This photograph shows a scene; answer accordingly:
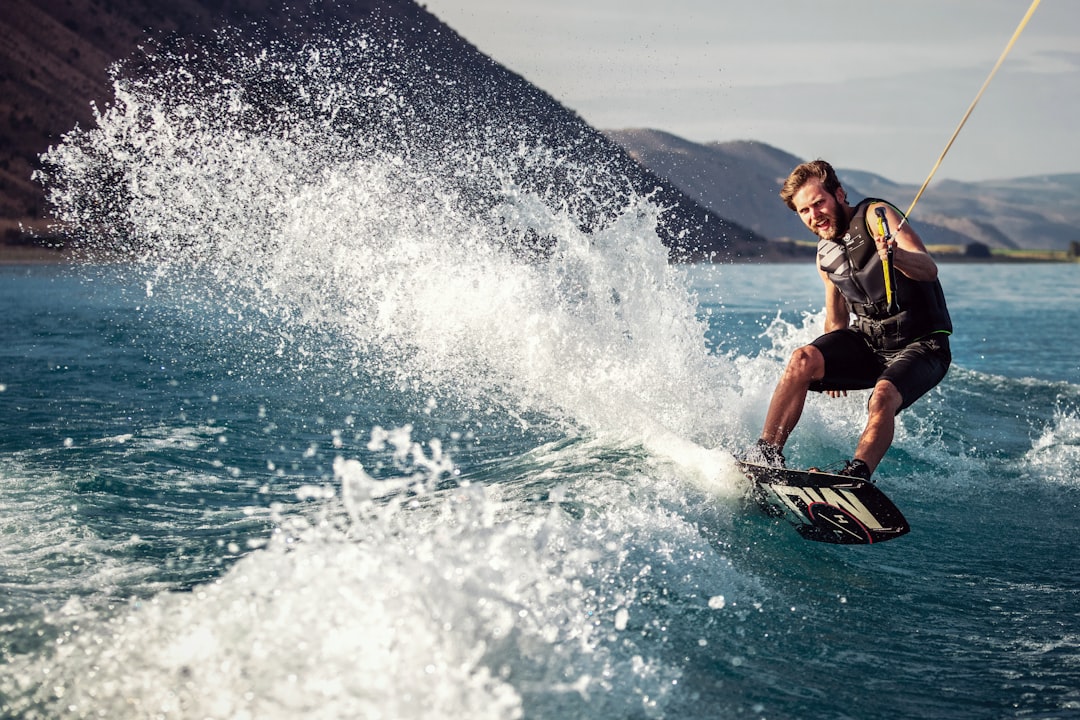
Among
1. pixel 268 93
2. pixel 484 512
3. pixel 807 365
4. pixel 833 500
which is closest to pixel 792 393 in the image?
pixel 807 365

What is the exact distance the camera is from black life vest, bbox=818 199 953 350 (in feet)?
14.9

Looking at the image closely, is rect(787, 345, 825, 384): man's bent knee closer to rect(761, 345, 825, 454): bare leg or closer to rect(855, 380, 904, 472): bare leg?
rect(761, 345, 825, 454): bare leg

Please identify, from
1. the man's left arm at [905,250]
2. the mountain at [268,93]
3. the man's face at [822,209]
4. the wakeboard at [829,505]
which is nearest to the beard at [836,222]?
the man's face at [822,209]

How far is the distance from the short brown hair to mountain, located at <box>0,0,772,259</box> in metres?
27.6

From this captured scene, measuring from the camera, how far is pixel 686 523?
4195 millimetres

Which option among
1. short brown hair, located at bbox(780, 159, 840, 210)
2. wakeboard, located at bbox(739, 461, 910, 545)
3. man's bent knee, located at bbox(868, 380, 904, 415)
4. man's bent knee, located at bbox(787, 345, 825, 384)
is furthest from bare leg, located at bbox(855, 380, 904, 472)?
short brown hair, located at bbox(780, 159, 840, 210)

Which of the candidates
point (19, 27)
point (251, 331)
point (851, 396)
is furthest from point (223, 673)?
point (19, 27)

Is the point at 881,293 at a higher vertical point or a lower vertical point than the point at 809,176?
lower

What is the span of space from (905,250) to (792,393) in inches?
32.6

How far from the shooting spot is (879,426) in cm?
425

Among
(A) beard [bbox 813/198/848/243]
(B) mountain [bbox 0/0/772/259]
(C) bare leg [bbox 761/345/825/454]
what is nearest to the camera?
(C) bare leg [bbox 761/345/825/454]

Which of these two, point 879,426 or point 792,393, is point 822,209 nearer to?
point 792,393

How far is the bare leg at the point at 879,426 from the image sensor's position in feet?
13.8

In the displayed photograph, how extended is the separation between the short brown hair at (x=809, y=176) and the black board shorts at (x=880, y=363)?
0.73 m
